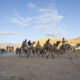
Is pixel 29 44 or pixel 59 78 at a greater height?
pixel 29 44

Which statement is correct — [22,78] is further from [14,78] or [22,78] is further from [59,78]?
[59,78]

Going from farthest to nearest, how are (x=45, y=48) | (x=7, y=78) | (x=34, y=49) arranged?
(x=34, y=49), (x=45, y=48), (x=7, y=78)

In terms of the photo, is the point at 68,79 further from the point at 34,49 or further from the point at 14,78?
the point at 34,49

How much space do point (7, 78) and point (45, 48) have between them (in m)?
16.4

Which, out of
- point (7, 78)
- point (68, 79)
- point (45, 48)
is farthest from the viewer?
point (45, 48)

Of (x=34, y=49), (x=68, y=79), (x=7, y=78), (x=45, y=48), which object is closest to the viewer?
(x=7, y=78)

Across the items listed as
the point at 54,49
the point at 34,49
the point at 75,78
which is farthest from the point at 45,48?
the point at 75,78

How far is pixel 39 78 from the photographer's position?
30.4ft

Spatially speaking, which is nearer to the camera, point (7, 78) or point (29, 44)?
point (7, 78)

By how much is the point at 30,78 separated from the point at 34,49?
61.5ft

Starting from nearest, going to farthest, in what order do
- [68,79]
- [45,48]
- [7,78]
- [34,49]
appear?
1. [7,78]
2. [68,79]
3. [45,48]
4. [34,49]

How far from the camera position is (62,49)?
1106 inches

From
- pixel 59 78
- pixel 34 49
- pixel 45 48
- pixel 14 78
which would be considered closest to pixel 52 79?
pixel 59 78

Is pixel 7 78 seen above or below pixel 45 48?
below
